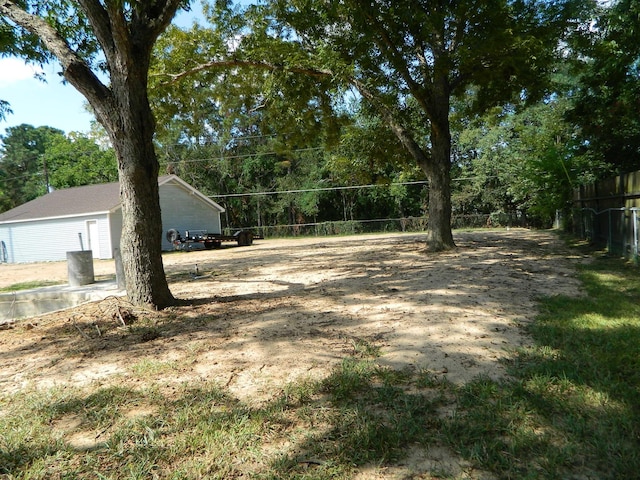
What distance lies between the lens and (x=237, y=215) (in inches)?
1585

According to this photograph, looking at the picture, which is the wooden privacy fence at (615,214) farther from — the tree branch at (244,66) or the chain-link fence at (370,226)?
the chain-link fence at (370,226)

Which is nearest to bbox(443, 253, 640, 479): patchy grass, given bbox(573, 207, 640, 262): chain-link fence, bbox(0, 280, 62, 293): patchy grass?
bbox(573, 207, 640, 262): chain-link fence

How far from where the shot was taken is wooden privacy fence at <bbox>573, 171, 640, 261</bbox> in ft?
26.7

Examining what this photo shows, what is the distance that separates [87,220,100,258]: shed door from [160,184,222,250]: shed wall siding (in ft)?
11.0

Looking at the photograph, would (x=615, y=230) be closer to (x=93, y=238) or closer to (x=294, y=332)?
(x=294, y=332)

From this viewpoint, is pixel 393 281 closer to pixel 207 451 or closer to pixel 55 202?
pixel 207 451

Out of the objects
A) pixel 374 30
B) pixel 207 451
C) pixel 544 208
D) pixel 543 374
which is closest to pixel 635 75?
pixel 544 208

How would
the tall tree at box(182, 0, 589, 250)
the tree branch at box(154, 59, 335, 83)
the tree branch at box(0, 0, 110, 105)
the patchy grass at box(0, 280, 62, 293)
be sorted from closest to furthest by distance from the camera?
the tree branch at box(0, 0, 110, 105) < the tall tree at box(182, 0, 589, 250) < the patchy grass at box(0, 280, 62, 293) < the tree branch at box(154, 59, 335, 83)

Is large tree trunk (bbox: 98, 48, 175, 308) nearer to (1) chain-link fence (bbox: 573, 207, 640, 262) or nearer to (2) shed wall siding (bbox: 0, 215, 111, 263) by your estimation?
(1) chain-link fence (bbox: 573, 207, 640, 262)

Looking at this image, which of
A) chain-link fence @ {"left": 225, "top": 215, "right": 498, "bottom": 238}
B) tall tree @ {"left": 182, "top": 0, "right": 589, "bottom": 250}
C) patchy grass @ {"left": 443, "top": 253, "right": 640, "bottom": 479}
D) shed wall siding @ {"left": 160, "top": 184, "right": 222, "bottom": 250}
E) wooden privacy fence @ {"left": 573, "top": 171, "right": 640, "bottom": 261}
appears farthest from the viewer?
chain-link fence @ {"left": 225, "top": 215, "right": 498, "bottom": 238}

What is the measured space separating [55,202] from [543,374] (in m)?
27.7

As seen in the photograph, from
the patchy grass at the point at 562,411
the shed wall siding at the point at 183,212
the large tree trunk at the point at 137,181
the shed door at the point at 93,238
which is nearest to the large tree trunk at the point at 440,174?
the patchy grass at the point at 562,411

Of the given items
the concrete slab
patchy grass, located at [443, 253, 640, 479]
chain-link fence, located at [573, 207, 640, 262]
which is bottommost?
the concrete slab

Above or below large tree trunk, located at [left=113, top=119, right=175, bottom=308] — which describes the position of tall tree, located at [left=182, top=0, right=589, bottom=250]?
above
